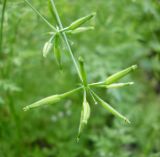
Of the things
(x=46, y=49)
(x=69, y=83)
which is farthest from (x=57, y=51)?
(x=69, y=83)

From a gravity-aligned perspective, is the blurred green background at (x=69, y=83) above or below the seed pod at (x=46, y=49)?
below

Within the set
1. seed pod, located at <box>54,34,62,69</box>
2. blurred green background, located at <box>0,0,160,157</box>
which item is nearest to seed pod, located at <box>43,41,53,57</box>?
seed pod, located at <box>54,34,62,69</box>

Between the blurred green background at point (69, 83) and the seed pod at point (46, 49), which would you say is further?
the blurred green background at point (69, 83)

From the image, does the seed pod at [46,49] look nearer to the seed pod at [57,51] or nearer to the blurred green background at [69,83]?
the seed pod at [57,51]

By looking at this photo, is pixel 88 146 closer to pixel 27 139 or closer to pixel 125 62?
pixel 27 139

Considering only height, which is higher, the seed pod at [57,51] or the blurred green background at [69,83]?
the seed pod at [57,51]

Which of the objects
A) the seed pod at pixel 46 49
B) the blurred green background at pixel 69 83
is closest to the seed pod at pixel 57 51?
the seed pod at pixel 46 49

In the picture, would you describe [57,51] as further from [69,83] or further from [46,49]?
[69,83]

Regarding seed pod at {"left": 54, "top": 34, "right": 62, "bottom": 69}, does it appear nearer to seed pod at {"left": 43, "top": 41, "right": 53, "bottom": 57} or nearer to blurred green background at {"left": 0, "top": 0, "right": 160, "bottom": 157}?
seed pod at {"left": 43, "top": 41, "right": 53, "bottom": 57}

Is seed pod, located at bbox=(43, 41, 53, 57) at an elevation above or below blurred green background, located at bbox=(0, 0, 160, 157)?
above
